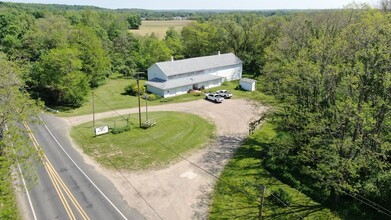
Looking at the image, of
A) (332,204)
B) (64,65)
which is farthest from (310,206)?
(64,65)

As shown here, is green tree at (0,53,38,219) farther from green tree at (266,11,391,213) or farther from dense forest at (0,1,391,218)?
green tree at (266,11,391,213)

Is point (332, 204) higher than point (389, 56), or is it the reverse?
point (389, 56)

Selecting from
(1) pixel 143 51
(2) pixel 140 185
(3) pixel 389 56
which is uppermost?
(3) pixel 389 56

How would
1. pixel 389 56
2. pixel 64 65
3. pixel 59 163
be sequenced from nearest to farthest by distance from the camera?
pixel 389 56 → pixel 59 163 → pixel 64 65

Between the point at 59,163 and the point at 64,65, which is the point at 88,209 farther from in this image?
the point at 64,65

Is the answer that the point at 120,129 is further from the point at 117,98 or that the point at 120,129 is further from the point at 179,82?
the point at 179,82

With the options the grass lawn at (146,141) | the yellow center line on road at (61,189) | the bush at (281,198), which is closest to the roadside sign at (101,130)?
the grass lawn at (146,141)
